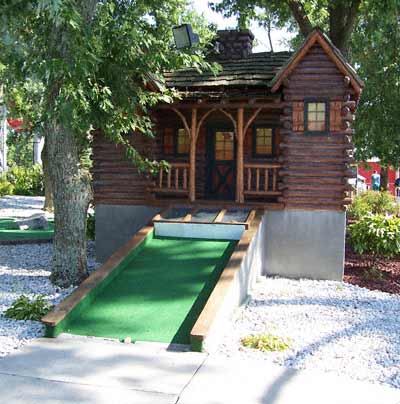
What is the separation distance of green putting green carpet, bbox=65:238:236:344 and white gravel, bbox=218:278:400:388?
0.72 m

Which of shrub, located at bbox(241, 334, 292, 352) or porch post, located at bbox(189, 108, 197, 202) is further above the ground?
porch post, located at bbox(189, 108, 197, 202)

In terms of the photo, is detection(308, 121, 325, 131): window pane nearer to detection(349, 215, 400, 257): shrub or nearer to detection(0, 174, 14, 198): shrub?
detection(349, 215, 400, 257): shrub

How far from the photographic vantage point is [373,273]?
41.0 feet

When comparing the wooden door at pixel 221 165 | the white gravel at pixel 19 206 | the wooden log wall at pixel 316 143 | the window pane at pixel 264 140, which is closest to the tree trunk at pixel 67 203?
the wooden log wall at pixel 316 143

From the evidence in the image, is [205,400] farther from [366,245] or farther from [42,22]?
[366,245]

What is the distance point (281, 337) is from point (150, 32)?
20.3 ft

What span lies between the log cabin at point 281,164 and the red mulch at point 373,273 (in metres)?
0.98

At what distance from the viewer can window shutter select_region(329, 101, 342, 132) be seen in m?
11.2

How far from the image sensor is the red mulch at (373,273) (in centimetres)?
1179

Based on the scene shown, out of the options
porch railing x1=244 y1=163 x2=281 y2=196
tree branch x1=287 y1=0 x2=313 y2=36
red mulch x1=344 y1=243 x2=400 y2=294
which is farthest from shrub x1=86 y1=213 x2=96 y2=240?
tree branch x1=287 y1=0 x2=313 y2=36

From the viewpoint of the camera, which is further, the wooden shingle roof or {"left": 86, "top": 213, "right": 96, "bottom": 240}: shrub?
{"left": 86, "top": 213, "right": 96, "bottom": 240}: shrub

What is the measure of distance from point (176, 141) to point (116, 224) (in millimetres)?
2687

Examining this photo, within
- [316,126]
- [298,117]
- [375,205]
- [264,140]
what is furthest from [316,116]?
[375,205]

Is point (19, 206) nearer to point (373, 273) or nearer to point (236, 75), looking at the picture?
point (236, 75)
